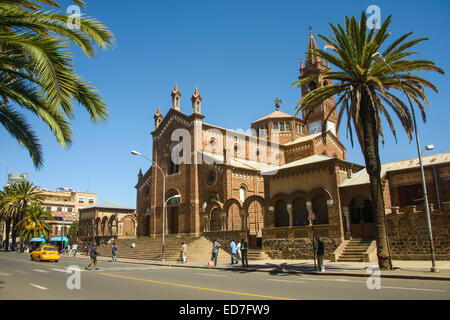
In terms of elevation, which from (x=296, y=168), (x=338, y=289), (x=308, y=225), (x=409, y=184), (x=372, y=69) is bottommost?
(x=338, y=289)

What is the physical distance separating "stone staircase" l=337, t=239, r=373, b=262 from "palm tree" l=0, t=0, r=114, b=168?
18292 millimetres

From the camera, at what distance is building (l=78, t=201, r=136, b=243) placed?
5119 cm

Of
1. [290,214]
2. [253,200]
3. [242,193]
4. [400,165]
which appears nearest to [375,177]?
[400,165]

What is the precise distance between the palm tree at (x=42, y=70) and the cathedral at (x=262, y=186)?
12447 millimetres

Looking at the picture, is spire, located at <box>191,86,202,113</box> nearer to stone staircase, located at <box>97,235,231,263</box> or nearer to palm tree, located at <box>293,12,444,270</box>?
stone staircase, located at <box>97,235,231,263</box>

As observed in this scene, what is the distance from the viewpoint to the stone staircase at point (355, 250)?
2205cm

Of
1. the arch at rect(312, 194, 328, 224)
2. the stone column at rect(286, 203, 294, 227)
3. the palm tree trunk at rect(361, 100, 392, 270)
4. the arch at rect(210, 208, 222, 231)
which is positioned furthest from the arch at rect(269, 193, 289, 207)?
the palm tree trunk at rect(361, 100, 392, 270)

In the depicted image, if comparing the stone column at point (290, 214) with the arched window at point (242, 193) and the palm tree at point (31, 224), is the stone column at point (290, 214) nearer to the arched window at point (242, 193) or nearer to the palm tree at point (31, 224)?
the arched window at point (242, 193)

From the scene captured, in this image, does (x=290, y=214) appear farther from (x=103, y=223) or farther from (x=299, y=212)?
(x=103, y=223)

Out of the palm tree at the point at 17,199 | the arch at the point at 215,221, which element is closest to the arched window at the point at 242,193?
Result: the arch at the point at 215,221

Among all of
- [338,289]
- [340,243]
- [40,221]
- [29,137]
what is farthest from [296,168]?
[40,221]
